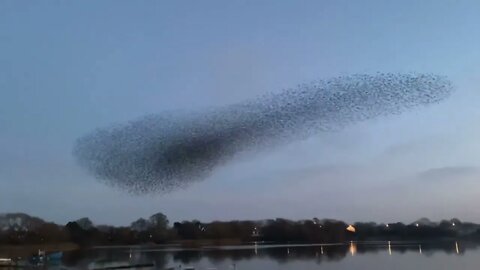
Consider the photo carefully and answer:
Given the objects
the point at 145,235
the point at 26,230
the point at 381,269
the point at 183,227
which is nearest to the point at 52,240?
the point at 26,230

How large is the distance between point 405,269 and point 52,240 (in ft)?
312

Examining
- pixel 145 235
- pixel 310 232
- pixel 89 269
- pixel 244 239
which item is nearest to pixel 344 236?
pixel 310 232

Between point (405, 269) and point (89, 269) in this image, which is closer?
point (89, 269)

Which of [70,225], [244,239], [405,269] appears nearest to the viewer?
[405,269]

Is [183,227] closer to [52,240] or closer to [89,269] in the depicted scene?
[52,240]

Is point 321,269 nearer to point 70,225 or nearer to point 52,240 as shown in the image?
point 52,240

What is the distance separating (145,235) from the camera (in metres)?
163

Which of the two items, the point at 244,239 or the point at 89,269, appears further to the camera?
the point at 244,239

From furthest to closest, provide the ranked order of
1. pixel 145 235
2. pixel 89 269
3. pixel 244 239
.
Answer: pixel 244 239, pixel 145 235, pixel 89 269

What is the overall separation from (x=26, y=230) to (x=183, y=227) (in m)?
53.9

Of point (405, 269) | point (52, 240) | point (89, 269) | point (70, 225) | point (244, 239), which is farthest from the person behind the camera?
point (244, 239)

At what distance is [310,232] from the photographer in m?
181

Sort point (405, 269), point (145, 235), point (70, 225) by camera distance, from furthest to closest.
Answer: point (145, 235) → point (70, 225) → point (405, 269)

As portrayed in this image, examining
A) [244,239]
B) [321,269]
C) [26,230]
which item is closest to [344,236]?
[244,239]
